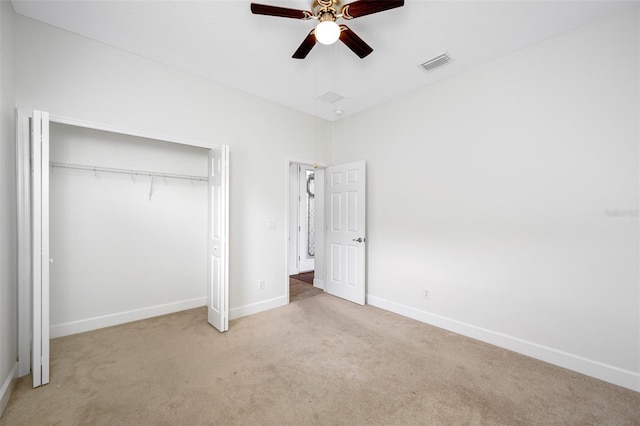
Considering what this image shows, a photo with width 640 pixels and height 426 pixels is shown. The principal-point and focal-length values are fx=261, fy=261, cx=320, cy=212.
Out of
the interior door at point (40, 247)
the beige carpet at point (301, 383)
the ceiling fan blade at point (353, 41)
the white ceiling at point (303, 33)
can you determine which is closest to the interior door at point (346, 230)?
the beige carpet at point (301, 383)

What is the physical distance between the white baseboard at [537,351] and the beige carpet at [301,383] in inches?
3.3

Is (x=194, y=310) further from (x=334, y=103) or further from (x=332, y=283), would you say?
(x=334, y=103)

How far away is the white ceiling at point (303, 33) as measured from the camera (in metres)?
2.13

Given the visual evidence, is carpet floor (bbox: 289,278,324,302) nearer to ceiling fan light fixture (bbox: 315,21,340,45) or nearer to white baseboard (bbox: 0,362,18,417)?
white baseboard (bbox: 0,362,18,417)

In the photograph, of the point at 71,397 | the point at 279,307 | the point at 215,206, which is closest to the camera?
the point at 71,397

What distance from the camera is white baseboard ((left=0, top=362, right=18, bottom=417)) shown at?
1.79 meters

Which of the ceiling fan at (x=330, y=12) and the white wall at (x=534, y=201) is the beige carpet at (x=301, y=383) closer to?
the white wall at (x=534, y=201)

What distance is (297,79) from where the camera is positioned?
10.5ft

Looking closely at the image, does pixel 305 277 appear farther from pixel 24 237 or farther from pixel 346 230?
pixel 24 237

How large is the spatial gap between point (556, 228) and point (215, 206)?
3546 mm

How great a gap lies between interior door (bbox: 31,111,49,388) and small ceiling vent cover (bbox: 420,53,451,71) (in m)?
3.53

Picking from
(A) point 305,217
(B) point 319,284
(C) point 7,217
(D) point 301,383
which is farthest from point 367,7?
(A) point 305,217

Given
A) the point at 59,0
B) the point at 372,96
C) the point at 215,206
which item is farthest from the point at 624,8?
the point at 59,0

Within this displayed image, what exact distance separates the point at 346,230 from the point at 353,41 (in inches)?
106
